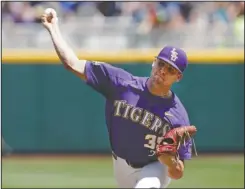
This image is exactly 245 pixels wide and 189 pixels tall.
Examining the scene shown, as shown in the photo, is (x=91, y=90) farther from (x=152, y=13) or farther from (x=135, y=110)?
(x=135, y=110)

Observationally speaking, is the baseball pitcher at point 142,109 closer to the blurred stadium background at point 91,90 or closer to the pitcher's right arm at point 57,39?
the pitcher's right arm at point 57,39

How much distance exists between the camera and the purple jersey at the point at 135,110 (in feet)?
22.5

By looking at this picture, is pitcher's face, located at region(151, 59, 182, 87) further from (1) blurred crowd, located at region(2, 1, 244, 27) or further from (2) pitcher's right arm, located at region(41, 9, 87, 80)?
(1) blurred crowd, located at region(2, 1, 244, 27)

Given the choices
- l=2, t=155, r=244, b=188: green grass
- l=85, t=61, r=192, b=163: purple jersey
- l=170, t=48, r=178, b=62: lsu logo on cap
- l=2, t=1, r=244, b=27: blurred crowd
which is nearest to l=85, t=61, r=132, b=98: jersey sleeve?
l=85, t=61, r=192, b=163: purple jersey

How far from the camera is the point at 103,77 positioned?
22.6 feet

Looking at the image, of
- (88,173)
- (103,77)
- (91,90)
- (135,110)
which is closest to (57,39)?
(103,77)

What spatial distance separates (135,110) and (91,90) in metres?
8.28

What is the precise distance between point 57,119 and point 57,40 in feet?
28.1

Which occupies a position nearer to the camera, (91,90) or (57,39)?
(57,39)

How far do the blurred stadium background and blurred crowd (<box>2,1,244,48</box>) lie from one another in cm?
2

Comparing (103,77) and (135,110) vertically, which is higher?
(103,77)

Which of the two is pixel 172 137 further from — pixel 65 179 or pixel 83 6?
pixel 83 6

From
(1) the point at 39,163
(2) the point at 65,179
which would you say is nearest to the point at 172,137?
(2) the point at 65,179

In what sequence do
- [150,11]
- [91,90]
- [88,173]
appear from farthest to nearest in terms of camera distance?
1. [150,11]
2. [91,90]
3. [88,173]
